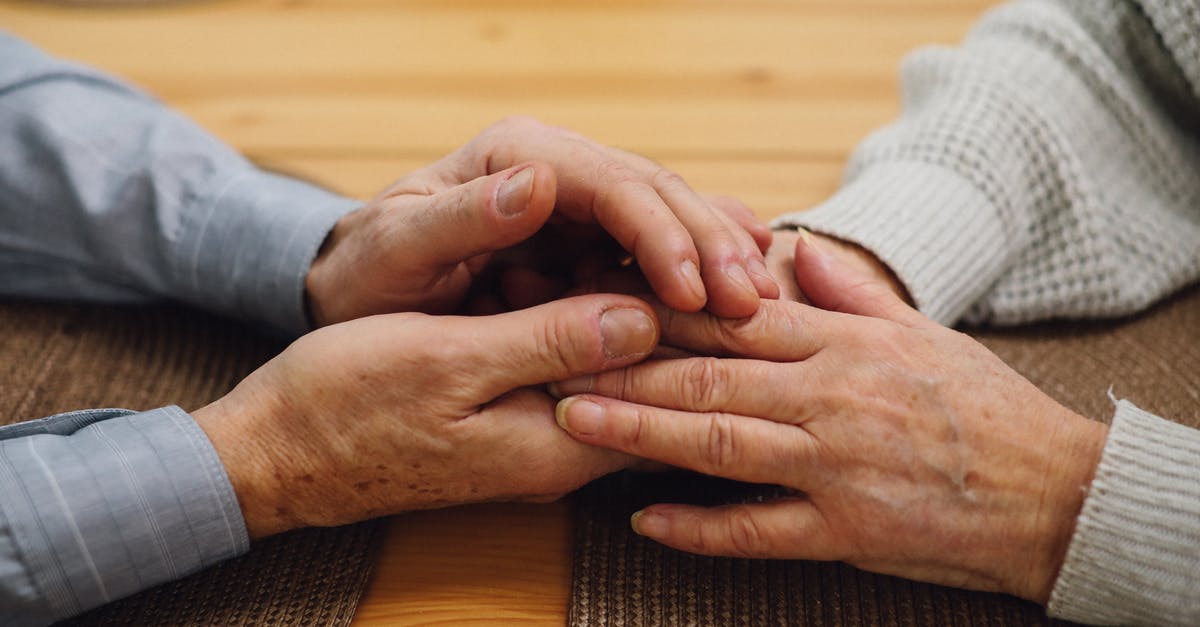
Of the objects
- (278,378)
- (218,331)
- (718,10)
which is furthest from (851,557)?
(718,10)

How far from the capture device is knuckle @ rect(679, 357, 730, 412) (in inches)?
22.9

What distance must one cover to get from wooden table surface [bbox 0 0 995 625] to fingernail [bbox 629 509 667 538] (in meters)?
0.50

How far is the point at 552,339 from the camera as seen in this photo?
566 mm

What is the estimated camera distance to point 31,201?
2.48 feet

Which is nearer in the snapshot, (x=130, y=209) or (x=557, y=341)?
(x=557, y=341)

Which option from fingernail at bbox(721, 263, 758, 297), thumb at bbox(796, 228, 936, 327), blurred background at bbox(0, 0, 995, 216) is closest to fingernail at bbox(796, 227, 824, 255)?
thumb at bbox(796, 228, 936, 327)

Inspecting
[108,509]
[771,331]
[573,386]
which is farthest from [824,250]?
[108,509]

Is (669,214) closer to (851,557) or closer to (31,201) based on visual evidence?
(851,557)

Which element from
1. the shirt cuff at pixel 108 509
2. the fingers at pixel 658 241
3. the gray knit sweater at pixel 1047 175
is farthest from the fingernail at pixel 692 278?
the shirt cuff at pixel 108 509

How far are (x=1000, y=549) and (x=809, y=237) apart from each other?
26 centimetres

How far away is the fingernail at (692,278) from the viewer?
0.57 metres

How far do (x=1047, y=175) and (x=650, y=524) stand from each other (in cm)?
48

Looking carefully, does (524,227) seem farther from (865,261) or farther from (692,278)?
(865,261)

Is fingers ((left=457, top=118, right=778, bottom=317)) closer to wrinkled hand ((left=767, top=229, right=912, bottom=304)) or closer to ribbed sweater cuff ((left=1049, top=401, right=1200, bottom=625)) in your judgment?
wrinkled hand ((left=767, top=229, right=912, bottom=304))
